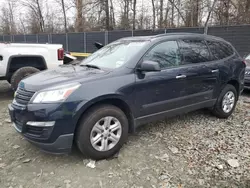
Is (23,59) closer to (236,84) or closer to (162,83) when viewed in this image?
(162,83)

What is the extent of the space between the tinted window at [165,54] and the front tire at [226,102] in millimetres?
1391

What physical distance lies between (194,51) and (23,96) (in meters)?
2.91

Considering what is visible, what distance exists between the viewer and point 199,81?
13.1 ft

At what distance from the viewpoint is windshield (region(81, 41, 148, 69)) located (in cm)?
345

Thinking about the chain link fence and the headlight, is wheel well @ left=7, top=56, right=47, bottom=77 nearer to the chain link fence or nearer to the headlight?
the headlight

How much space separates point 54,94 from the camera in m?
2.73

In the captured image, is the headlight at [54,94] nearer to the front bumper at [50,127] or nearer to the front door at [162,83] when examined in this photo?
the front bumper at [50,127]

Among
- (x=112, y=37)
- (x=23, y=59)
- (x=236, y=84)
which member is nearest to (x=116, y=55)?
(x=236, y=84)

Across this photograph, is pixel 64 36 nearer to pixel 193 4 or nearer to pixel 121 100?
pixel 193 4

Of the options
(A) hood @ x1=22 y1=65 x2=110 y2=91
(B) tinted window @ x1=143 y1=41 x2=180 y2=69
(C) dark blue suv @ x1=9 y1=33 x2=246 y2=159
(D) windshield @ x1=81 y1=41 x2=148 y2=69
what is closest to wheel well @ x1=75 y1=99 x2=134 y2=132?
(C) dark blue suv @ x1=9 y1=33 x2=246 y2=159

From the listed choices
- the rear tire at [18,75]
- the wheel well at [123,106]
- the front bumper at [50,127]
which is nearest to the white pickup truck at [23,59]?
the rear tire at [18,75]

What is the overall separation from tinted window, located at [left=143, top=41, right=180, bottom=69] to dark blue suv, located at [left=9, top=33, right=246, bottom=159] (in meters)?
0.02

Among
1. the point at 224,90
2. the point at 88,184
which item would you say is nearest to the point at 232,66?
the point at 224,90

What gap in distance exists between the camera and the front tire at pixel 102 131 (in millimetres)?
2842
